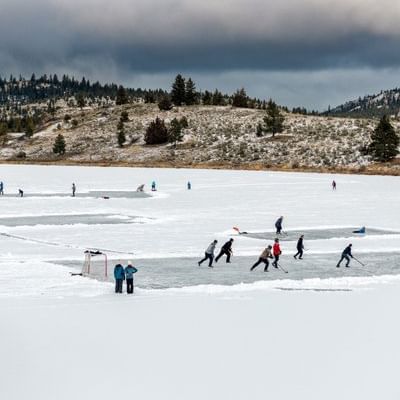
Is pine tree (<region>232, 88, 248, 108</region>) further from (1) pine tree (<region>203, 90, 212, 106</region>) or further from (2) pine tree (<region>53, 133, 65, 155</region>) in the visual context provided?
(2) pine tree (<region>53, 133, 65, 155</region>)

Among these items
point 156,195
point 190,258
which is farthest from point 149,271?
point 156,195

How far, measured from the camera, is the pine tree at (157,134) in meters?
104

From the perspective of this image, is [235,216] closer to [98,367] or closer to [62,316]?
[62,316]

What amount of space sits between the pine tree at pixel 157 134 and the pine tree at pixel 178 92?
30.3 meters

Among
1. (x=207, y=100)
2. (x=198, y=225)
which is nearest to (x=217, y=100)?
(x=207, y=100)

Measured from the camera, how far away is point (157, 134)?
104250mm

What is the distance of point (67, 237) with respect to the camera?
26234mm

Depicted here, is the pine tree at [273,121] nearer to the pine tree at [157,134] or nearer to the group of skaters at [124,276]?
the pine tree at [157,134]

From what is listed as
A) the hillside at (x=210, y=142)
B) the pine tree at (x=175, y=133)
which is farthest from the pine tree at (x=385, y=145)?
the pine tree at (x=175, y=133)

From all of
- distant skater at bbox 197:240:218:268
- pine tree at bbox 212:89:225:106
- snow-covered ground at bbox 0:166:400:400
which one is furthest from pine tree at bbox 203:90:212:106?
distant skater at bbox 197:240:218:268

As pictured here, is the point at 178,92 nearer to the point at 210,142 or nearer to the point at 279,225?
the point at 210,142

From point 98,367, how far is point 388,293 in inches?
344

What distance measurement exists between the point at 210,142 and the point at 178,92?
3611 centimetres

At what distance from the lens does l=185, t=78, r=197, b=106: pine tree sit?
5325 inches
